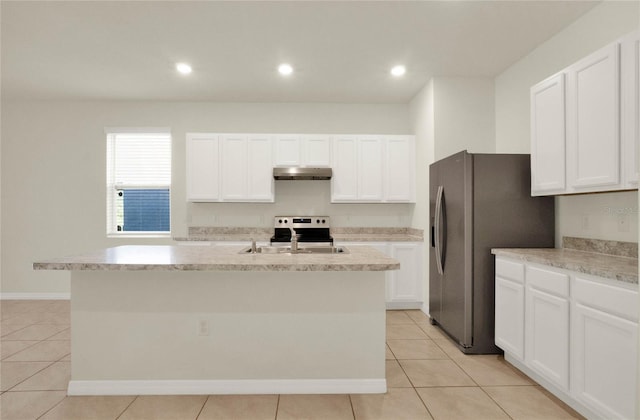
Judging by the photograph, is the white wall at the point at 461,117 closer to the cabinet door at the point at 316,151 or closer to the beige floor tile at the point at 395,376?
the cabinet door at the point at 316,151

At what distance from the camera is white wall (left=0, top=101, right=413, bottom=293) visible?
16.5ft

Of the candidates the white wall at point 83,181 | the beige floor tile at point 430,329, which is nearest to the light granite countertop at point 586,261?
the beige floor tile at point 430,329

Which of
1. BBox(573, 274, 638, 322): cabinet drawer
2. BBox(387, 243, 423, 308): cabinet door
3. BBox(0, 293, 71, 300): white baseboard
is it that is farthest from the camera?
BBox(0, 293, 71, 300): white baseboard

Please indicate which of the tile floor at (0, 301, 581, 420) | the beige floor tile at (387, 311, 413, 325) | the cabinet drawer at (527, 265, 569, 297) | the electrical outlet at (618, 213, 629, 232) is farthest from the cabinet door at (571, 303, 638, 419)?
the beige floor tile at (387, 311, 413, 325)

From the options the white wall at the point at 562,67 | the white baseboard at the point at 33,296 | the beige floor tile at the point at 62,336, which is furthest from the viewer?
the white baseboard at the point at 33,296

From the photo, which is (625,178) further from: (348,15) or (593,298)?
(348,15)

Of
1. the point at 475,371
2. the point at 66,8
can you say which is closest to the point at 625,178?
the point at 475,371

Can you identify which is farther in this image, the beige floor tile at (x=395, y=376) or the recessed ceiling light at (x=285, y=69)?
the recessed ceiling light at (x=285, y=69)

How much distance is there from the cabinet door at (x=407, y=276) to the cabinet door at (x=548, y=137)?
1.84 m

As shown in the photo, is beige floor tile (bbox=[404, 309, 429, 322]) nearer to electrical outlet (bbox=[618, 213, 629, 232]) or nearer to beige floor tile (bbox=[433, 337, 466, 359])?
beige floor tile (bbox=[433, 337, 466, 359])

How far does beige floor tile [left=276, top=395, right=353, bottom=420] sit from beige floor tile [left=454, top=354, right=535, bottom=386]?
3.56ft

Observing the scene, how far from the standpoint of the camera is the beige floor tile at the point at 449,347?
309cm

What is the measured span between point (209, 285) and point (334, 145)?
287 centimetres

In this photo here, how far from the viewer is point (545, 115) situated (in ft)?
8.80
